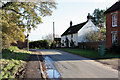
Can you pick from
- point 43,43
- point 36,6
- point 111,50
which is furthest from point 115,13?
point 43,43

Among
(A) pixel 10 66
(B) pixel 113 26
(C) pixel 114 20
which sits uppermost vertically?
(C) pixel 114 20

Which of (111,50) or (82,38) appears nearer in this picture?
(111,50)

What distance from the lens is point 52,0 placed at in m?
11.0

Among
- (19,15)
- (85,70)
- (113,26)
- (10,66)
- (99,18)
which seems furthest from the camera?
(99,18)

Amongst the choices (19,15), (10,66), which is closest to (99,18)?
(19,15)

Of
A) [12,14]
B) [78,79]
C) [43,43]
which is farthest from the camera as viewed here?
[43,43]

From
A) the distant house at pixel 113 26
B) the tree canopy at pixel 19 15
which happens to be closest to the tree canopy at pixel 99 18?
the distant house at pixel 113 26

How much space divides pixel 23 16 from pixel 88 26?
28.2m

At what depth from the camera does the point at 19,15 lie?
11.8 m

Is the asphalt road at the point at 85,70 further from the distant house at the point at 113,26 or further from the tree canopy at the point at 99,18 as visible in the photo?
the tree canopy at the point at 99,18

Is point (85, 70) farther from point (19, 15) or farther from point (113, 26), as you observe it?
point (113, 26)

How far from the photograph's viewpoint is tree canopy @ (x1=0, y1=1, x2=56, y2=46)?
420 inches

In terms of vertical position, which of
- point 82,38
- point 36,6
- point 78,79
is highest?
point 36,6

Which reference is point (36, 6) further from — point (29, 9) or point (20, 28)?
point (20, 28)
